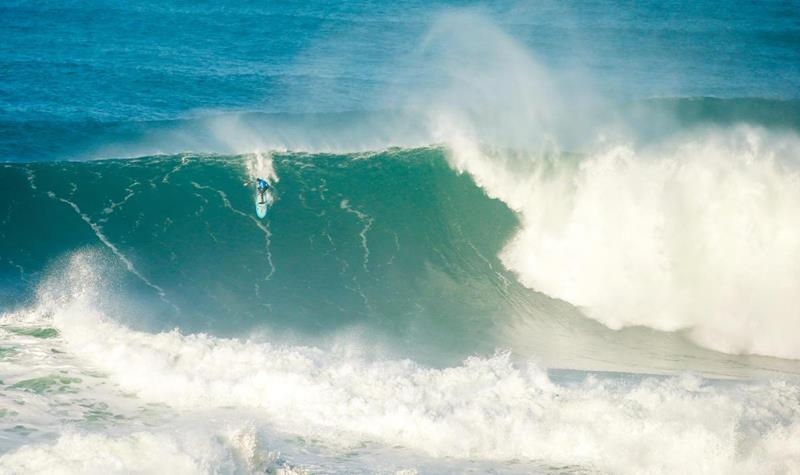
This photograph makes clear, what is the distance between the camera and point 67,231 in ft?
55.0

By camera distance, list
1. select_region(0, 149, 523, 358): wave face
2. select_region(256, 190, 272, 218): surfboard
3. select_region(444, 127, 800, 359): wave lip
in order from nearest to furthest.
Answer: select_region(0, 149, 523, 358): wave face
select_region(444, 127, 800, 359): wave lip
select_region(256, 190, 272, 218): surfboard

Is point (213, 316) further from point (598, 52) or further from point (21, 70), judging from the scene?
point (598, 52)

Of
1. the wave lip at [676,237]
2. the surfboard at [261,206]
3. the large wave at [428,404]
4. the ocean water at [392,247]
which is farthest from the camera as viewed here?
the surfboard at [261,206]

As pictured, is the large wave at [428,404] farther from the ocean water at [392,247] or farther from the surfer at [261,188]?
the surfer at [261,188]

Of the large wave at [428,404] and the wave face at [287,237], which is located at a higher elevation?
the wave face at [287,237]

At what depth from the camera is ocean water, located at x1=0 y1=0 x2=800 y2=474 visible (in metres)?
10.9

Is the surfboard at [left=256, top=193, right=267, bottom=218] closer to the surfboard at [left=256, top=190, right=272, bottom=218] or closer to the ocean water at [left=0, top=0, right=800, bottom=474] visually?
the surfboard at [left=256, top=190, right=272, bottom=218]

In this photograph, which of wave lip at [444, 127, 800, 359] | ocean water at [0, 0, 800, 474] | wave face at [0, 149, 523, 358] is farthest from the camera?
wave lip at [444, 127, 800, 359]

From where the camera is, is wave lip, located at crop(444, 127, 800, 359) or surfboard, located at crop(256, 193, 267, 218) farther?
surfboard, located at crop(256, 193, 267, 218)

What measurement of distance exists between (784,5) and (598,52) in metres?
9.06

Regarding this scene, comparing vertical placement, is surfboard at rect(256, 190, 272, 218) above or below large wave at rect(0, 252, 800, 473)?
above

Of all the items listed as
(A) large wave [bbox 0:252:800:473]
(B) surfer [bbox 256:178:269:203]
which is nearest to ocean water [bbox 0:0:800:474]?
Answer: (A) large wave [bbox 0:252:800:473]

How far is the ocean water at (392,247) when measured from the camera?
35.8 feet

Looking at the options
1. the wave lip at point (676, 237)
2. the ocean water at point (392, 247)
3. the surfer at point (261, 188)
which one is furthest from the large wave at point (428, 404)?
the surfer at point (261, 188)
